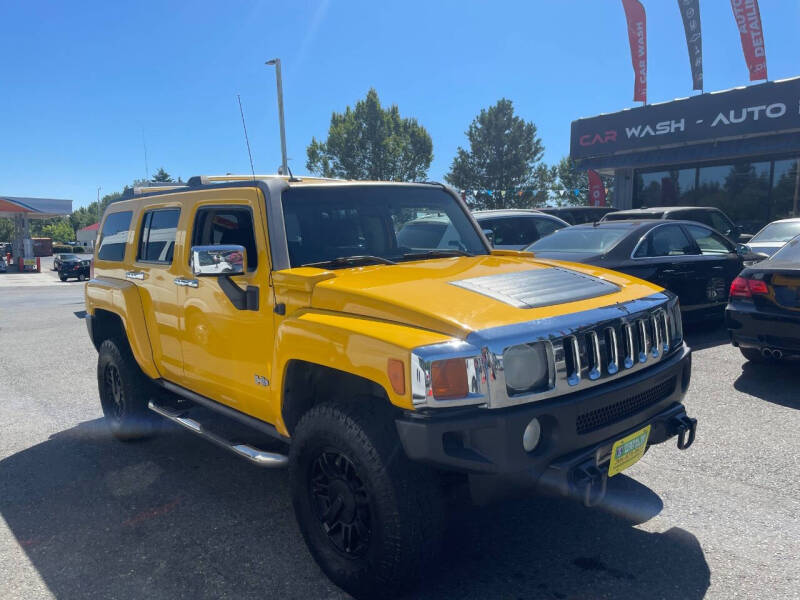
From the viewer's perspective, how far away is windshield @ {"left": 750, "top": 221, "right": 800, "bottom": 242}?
11023 mm

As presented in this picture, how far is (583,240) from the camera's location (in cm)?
748

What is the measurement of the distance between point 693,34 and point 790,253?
55.4 feet

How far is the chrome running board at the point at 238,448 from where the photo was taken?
2.97 meters

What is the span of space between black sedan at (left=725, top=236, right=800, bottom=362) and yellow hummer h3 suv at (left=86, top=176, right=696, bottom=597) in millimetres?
2629

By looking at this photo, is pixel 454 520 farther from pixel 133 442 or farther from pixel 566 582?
pixel 133 442

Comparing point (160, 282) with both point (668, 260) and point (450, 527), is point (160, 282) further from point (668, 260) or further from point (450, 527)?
point (668, 260)

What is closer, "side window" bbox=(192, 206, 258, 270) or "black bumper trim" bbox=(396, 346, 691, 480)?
"black bumper trim" bbox=(396, 346, 691, 480)

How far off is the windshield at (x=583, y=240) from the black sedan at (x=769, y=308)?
66.6 inches

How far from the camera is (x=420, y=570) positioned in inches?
95.9

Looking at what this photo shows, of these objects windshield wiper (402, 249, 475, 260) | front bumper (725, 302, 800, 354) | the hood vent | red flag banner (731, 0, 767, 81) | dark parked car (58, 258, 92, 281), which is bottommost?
dark parked car (58, 258, 92, 281)

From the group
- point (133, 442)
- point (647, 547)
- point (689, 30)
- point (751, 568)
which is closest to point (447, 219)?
point (647, 547)

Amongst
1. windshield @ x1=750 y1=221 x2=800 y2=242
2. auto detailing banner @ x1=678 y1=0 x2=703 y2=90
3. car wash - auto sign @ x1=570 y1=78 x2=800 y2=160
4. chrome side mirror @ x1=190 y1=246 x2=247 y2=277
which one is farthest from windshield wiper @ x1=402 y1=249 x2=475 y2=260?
auto detailing banner @ x1=678 y1=0 x2=703 y2=90

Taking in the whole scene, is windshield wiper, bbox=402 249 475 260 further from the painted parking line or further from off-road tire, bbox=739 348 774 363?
the painted parking line

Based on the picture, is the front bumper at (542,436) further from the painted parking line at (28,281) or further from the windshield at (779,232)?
the painted parking line at (28,281)
